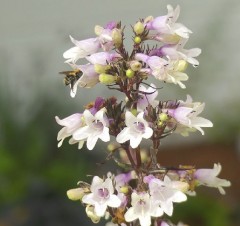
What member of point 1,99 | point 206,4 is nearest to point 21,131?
point 1,99

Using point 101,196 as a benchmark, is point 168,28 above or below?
above

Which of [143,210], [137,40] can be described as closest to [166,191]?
[143,210]

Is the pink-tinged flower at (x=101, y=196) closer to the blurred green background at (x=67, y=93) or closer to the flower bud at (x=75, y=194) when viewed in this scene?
the flower bud at (x=75, y=194)

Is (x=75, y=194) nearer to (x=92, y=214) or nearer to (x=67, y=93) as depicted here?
(x=92, y=214)

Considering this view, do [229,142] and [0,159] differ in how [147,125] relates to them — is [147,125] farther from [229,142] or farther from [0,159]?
[229,142]

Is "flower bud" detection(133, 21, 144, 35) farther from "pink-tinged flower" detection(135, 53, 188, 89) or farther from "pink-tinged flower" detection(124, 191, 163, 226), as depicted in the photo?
"pink-tinged flower" detection(124, 191, 163, 226)

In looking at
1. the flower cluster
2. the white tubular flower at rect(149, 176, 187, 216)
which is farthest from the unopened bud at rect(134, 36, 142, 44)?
the white tubular flower at rect(149, 176, 187, 216)

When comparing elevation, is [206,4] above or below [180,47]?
below
